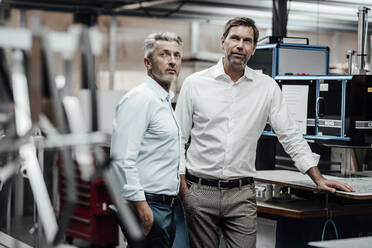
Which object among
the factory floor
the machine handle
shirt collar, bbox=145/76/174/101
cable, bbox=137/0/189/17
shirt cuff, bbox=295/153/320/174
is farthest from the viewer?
cable, bbox=137/0/189/17

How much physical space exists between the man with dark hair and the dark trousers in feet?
1.20

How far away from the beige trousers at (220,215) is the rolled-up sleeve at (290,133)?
0.86 ft

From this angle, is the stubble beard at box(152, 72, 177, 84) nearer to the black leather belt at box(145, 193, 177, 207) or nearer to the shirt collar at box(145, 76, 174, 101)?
the shirt collar at box(145, 76, 174, 101)

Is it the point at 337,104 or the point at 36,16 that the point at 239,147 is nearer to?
the point at 337,104

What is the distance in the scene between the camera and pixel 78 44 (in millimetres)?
715

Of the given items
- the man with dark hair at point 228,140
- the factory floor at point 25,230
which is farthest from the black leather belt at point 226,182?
the factory floor at point 25,230

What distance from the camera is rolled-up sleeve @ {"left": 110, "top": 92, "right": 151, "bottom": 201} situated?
2047mm

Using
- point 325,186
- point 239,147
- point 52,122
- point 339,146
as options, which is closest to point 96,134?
point 52,122

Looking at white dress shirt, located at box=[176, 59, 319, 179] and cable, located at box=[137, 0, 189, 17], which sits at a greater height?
cable, located at box=[137, 0, 189, 17]

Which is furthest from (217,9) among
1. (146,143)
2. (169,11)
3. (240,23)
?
(146,143)

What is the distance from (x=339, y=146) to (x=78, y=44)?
2701 millimetres

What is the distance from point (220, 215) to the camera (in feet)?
8.23

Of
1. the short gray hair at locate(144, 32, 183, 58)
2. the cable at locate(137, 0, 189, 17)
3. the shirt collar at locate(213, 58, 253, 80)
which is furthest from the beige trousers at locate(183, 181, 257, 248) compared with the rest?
the cable at locate(137, 0, 189, 17)

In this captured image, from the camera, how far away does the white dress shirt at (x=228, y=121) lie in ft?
8.24
